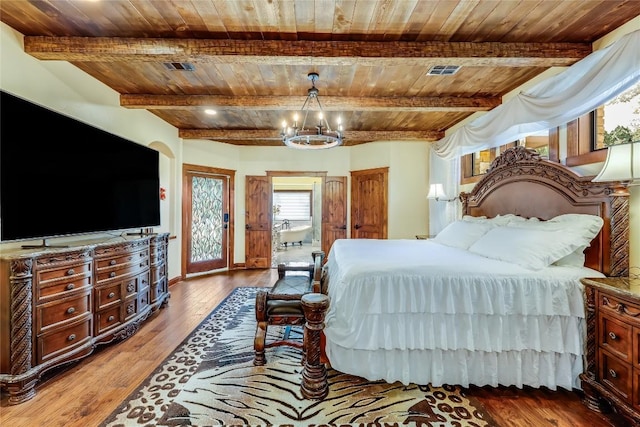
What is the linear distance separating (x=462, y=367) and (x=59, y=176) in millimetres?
3331

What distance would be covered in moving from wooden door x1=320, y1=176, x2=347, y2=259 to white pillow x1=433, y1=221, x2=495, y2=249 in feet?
9.32

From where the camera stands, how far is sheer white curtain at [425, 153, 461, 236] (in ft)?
14.7

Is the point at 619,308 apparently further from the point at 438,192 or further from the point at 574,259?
the point at 438,192

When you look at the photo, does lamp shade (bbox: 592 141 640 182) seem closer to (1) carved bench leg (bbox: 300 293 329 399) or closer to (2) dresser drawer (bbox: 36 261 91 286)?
(1) carved bench leg (bbox: 300 293 329 399)

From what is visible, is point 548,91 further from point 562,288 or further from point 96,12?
point 96,12

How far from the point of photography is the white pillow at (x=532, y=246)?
203cm

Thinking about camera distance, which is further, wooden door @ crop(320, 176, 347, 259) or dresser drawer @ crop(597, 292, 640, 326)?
wooden door @ crop(320, 176, 347, 259)

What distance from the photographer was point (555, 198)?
247cm

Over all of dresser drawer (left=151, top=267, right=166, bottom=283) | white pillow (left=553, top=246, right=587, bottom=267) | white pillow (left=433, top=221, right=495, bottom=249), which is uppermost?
white pillow (left=433, top=221, right=495, bottom=249)

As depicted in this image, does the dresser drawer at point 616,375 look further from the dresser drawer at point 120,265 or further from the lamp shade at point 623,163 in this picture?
the dresser drawer at point 120,265

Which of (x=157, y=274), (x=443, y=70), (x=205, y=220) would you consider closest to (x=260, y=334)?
(x=157, y=274)

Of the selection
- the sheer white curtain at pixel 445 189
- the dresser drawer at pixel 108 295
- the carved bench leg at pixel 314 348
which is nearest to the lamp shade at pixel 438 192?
the sheer white curtain at pixel 445 189

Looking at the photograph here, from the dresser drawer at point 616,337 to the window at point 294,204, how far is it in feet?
30.2

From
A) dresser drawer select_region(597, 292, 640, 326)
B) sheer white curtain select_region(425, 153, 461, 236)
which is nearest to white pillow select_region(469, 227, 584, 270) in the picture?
dresser drawer select_region(597, 292, 640, 326)
